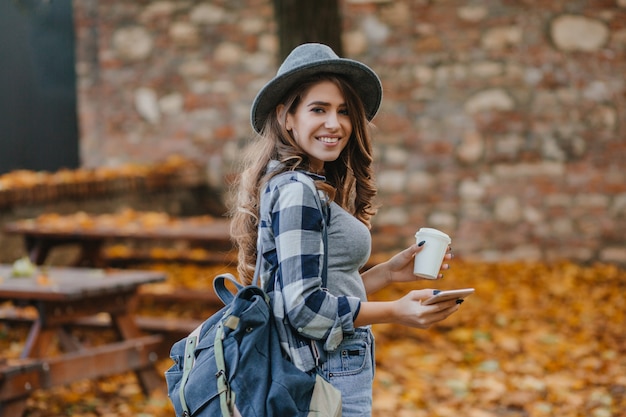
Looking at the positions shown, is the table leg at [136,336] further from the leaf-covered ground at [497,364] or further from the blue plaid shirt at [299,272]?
the blue plaid shirt at [299,272]

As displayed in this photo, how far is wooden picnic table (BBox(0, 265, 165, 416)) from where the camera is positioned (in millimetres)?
3932

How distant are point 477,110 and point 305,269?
5594 millimetres

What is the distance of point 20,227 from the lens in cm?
557

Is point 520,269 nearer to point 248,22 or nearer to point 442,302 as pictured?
Result: point 248,22

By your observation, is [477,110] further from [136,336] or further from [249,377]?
[249,377]

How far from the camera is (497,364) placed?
483 cm

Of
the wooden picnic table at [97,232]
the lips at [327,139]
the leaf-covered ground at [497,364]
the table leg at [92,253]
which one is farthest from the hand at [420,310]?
the table leg at [92,253]

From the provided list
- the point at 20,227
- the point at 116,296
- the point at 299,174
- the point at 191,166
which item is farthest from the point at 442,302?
the point at 191,166

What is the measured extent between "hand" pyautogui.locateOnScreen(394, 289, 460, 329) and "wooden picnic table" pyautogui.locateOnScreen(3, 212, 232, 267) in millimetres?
3067

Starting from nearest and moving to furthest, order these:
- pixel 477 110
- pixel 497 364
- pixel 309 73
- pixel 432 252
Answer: pixel 309 73 < pixel 432 252 < pixel 497 364 < pixel 477 110

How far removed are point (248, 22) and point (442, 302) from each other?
6354 mm

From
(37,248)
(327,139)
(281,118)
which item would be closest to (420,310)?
(327,139)

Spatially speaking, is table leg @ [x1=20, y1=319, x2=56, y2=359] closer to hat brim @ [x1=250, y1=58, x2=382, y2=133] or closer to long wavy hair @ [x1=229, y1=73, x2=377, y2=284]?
long wavy hair @ [x1=229, y1=73, x2=377, y2=284]

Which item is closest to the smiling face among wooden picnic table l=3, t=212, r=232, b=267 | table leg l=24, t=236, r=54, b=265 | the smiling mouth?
the smiling mouth
